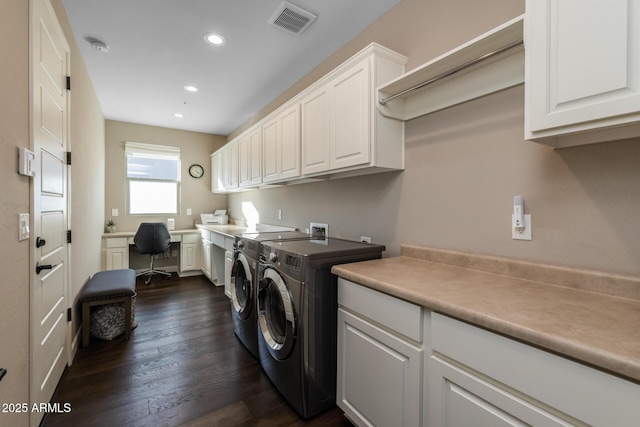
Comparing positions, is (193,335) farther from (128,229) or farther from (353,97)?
(128,229)

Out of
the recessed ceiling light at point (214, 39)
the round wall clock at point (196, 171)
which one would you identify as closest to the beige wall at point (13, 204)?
the recessed ceiling light at point (214, 39)

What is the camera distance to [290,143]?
262 centimetres

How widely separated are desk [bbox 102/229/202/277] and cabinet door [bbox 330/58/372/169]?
3.62 metres

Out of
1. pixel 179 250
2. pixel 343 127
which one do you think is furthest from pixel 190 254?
pixel 343 127

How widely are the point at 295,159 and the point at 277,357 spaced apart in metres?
1.62

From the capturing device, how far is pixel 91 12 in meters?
2.04

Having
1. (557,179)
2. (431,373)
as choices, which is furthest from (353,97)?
(431,373)

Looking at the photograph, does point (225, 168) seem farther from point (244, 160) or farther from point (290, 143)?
point (290, 143)

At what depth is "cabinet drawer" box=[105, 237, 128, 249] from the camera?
4066 mm

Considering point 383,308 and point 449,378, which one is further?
point 383,308

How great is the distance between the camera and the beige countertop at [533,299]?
2.28 ft

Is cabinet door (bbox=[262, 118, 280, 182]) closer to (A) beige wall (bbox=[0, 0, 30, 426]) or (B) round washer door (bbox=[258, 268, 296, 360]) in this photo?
(B) round washer door (bbox=[258, 268, 296, 360])

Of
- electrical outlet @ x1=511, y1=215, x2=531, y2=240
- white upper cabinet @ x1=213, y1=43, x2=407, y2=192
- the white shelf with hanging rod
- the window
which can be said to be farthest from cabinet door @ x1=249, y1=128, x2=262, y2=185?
electrical outlet @ x1=511, y1=215, x2=531, y2=240

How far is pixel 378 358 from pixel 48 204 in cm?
212
